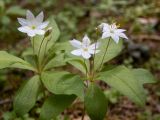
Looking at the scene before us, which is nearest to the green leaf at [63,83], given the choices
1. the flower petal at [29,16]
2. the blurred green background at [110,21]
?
the flower petal at [29,16]

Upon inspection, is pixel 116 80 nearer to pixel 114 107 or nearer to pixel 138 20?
pixel 114 107

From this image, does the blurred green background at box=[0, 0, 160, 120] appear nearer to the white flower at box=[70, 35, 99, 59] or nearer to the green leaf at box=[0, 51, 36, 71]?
the green leaf at box=[0, 51, 36, 71]

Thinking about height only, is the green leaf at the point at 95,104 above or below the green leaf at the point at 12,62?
below

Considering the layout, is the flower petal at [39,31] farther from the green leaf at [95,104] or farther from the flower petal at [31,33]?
the green leaf at [95,104]

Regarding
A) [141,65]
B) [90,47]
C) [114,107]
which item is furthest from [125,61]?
[90,47]

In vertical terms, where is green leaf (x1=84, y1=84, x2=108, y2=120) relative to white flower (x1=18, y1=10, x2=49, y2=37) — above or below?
below

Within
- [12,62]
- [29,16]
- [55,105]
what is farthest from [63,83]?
[29,16]

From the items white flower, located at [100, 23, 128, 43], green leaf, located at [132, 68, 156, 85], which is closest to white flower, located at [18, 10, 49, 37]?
white flower, located at [100, 23, 128, 43]
